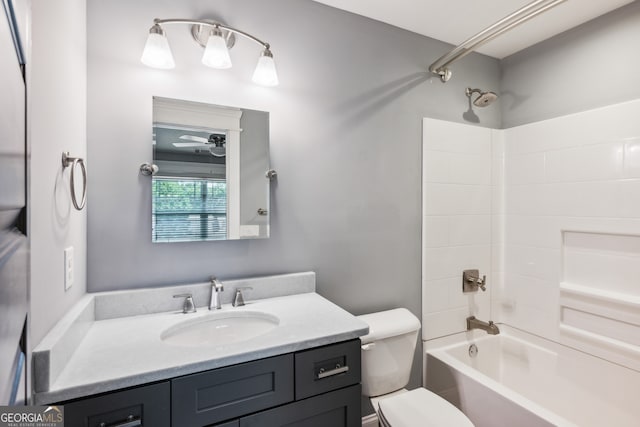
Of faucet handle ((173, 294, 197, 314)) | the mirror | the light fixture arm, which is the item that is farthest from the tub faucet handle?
the light fixture arm

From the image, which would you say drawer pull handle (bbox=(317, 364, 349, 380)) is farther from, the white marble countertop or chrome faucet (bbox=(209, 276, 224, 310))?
chrome faucet (bbox=(209, 276, 224, 310))

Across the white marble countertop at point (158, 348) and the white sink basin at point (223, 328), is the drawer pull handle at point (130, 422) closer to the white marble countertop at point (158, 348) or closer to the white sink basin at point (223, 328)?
the white marble countertop at point (158, 348)

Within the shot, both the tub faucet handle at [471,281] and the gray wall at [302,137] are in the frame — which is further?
the tub faucet handle at [471,281]

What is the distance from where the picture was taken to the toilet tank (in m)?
1.54

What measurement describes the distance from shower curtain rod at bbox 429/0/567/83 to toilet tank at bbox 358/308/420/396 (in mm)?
1550

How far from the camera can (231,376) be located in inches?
38.3

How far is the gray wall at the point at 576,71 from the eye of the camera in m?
1.71

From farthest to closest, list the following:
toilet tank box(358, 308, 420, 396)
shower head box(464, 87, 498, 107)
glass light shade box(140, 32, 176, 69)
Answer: shower head box(464, 87, 498, 107) → toilet tank box(358, 308, 420, 396) → glass light shade box(140, 32, 176, 69)

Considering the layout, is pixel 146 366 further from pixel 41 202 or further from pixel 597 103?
pixel 597 103

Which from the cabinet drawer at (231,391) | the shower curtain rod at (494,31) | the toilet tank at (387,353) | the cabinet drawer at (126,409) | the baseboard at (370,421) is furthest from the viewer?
the baseboard at (370,421)

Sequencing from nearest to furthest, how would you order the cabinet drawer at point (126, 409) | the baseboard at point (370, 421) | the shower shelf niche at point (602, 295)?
the cabinet drawer at point (126, 409), the shower shelf niche at point (602, 295), the baseboard at point (370, 421)

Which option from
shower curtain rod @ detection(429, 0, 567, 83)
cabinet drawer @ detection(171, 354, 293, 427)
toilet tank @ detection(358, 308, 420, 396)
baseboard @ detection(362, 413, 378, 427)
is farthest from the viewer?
baseboard @ detection(362, 413, 378, 427)

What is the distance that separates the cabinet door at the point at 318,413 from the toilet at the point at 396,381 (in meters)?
0.34

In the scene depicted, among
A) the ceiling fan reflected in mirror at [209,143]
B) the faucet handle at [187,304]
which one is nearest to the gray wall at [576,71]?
the ceiling fan reflected in mirror at [209,143]
